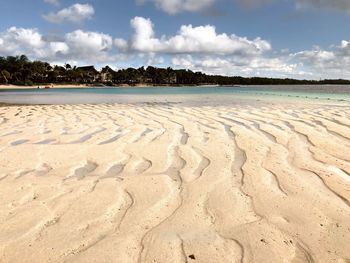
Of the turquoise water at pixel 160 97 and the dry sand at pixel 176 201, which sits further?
the turquoise water at pixel 160 97

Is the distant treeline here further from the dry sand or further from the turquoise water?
the dry sand

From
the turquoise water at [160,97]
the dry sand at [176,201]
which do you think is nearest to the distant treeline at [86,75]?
the turquoise water at [160,97]

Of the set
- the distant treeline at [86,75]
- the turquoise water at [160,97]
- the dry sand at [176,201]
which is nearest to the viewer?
the dry sand at [176,201]

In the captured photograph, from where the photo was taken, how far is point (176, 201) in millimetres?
3908

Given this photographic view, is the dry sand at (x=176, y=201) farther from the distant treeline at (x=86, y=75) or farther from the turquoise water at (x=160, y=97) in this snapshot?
the distant treeline at (x=86, y=75)

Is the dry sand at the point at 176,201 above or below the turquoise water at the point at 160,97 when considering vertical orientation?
above

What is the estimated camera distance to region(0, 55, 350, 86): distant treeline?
11550 cm

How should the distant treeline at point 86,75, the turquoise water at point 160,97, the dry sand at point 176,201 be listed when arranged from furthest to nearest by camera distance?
the distant treeline at point 86,75 < the turquoise water at point 160,97 < the dry sand at point 176,201

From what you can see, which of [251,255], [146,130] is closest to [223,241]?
[251,255]

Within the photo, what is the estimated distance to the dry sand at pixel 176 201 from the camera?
285cm

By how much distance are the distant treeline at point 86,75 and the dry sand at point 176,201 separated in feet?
370

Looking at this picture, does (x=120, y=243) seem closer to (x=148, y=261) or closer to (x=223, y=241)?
(x=148, y=261)

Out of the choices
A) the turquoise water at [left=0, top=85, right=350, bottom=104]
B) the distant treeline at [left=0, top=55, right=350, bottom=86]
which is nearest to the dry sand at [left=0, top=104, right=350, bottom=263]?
the turquoise water at [left=0, top=85, right=350, bottom=104]

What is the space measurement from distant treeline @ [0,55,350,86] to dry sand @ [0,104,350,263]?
370 ft
